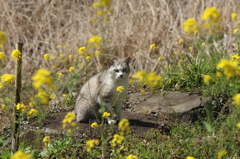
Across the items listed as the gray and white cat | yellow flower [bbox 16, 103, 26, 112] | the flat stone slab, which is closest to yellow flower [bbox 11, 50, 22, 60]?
yellow flower [bbox 16, 103, 26, 112]

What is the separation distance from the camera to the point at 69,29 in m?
8.45

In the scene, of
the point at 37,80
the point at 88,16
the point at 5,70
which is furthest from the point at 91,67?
the point at 37,80

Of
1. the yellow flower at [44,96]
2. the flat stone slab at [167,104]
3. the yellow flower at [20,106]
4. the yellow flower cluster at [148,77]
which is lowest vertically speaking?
the flat stone slab at [167,104]

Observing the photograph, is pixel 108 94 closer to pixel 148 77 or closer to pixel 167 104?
pixel 167 104

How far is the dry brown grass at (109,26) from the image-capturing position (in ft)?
24.6

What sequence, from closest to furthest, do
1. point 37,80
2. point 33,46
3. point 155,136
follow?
1. point 37,80
2. point 155,136
3. point 33,46

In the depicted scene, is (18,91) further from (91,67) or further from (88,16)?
(88,16)

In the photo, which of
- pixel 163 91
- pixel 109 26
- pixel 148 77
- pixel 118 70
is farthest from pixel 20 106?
pixel 109 26

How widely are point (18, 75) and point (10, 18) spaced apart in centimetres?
544

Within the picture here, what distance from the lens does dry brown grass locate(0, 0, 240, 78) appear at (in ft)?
24.6

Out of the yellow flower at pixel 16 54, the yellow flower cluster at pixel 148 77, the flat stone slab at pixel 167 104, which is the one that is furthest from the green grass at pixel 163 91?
the yellow flower at pixel 16 54

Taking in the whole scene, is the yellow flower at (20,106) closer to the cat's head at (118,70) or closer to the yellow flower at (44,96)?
the yellow flower at (44,96)

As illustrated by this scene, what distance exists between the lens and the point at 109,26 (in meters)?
7.80

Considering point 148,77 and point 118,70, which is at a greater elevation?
point 148,77
